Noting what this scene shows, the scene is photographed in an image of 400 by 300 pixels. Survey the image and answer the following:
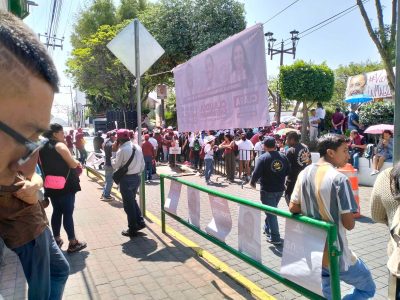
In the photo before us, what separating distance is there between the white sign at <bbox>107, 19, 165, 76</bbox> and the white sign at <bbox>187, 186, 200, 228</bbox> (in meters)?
2.56

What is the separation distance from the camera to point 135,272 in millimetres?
4504

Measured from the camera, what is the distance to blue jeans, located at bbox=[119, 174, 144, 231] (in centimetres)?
585

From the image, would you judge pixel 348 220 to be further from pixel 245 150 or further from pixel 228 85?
pixel 245 150

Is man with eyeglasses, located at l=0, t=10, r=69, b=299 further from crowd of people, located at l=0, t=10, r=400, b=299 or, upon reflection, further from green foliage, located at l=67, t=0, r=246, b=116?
green foliage, located at l=67, t=0, r=246, b=116

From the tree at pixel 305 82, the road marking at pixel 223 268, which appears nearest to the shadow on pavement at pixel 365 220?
the road marking at pixel 223 268

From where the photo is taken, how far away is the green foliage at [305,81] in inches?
584

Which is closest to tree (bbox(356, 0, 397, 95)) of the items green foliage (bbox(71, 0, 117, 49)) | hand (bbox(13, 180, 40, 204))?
hand (bbox(13, 180, 40, 204))

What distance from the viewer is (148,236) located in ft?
19.4

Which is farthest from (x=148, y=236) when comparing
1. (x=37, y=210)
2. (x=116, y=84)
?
(x=116, y=84)

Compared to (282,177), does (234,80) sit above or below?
above

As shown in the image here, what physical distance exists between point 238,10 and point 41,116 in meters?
22.3

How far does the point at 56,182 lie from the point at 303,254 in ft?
10.9

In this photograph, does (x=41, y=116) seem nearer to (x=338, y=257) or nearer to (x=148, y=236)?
(x=338, y=257)

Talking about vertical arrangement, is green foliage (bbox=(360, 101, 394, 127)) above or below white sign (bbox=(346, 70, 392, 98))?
below
